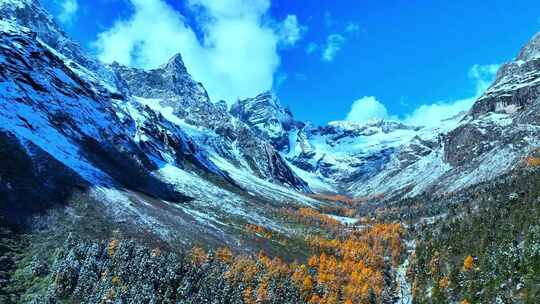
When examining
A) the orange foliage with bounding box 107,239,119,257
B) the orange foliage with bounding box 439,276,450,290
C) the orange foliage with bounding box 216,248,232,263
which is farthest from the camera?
the orange foliage with bounding box 439,276,450,290

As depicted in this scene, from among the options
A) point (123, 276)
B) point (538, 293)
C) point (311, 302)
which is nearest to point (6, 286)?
point (123, 276)

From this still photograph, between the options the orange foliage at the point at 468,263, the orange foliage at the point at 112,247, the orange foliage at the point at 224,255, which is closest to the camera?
the orange foliage at the point at 112,247

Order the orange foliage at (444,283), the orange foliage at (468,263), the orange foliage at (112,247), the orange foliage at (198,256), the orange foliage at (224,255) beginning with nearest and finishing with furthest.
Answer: the orange foliage at (112,247), the orange foliage at (198,256), the orange foliage at (224,255), the orange foliage at (444,283), the orange foliage at (468,263)

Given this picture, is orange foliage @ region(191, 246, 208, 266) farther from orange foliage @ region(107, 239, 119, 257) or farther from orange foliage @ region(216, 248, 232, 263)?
orange foliage @ region(107, 239, 119, 257)

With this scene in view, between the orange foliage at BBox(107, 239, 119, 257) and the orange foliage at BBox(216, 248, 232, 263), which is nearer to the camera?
the orange foliage at BBox(107, 239, 119, 257)

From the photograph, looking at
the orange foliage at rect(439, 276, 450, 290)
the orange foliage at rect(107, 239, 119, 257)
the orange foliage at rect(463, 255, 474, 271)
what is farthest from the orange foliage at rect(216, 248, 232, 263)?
the orange foliage at rect(463, 255, 474, 271)

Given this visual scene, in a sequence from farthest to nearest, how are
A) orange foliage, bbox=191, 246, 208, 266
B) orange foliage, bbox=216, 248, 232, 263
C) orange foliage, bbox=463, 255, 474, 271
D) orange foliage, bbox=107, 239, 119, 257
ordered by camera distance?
orange foliage, bbox=463, 255, 474, 271 → orange foliage, bbox=216, 248, 232, 263 → orange foliage, bbox=191, 246, 208, 266 → orange foliage, bbox=107, 239, 119, 257

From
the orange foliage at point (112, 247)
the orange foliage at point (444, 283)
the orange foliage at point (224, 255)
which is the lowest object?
the orange foliage at point (112, 247)

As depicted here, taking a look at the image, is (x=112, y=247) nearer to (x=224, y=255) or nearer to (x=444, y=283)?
(x=224, y=255)

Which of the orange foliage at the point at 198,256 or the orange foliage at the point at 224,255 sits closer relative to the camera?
the orange foliage at the point at 198,256

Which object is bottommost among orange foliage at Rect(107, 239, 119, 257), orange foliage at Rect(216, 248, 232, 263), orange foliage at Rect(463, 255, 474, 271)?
orange foliage at Rect(107, 239, 119, 257)

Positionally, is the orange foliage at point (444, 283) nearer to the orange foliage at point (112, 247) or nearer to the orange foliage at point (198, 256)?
the orange foliage at point (198, 256)

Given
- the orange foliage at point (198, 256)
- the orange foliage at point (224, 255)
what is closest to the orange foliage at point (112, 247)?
the orange foliage at point (198, 256)

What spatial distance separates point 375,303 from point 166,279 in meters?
87.9
